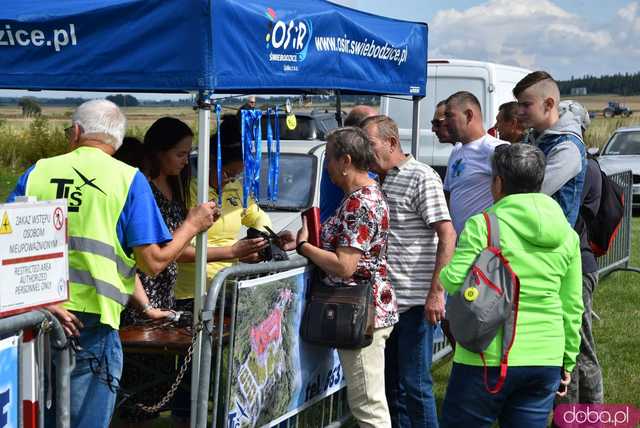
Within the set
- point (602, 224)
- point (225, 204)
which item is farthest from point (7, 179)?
point (602, 224)

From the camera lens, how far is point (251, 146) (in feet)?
16.1

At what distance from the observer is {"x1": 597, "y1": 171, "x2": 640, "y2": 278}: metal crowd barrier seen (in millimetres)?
10321

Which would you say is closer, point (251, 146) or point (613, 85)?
point (251, 146)

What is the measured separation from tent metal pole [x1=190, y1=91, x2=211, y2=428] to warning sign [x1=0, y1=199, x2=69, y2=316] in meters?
0.85

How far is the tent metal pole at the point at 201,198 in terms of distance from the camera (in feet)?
13.6

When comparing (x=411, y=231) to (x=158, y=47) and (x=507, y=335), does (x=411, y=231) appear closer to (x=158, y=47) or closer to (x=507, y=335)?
(x=507, y=335)

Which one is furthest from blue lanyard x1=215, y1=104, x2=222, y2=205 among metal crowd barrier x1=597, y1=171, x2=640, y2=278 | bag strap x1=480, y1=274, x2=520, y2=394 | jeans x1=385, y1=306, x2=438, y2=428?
metal crowd barrier x1=597, y1=171, x2=640, y2=278

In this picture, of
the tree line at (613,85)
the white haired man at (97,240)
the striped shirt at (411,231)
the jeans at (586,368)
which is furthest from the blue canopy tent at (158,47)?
the tree line at (613,85)


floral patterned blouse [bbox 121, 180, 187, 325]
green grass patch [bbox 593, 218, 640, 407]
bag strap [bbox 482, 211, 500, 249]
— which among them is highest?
bag strap [bbox 482, 211, 500, 249]

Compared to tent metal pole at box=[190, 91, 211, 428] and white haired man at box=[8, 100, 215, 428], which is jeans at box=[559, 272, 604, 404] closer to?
tent metal pole at box=[190, 91, 211, 428]

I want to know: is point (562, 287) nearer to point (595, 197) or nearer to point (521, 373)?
point (521, 373)

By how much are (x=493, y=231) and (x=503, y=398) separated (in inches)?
26.2

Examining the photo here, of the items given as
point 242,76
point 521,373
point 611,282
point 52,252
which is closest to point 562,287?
point 521,373

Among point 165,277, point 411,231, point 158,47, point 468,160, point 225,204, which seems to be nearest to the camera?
point 158,47
